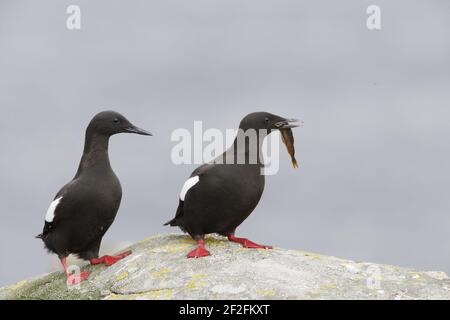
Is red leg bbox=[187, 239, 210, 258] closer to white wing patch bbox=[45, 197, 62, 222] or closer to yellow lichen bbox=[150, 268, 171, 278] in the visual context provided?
yellow lichen bbox=[150, 268, 171, 278]

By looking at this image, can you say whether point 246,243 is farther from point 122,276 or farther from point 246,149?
point 122,276

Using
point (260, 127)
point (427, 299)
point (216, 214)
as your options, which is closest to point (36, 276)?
point (216, 214)

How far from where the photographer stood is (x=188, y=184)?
35.6 feet

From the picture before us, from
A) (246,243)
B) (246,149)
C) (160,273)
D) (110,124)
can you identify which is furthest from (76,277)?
(246,149)

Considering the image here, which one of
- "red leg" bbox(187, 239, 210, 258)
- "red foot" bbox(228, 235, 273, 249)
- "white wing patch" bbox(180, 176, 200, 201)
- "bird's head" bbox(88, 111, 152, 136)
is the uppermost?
"bird's head" bbox(88, 111, 152, 136)

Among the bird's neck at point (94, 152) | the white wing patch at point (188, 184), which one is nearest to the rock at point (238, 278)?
the white wing patch at point (188, 184)

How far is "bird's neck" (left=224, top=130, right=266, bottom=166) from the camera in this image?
1078 centimetres

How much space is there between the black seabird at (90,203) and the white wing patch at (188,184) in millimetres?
993

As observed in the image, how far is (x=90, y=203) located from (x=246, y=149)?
8.39 feet

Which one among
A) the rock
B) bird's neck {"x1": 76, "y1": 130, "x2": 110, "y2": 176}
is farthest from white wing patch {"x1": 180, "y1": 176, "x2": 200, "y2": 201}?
bird's neck {"x1": 76, "y1": 130, "x2": 110, "y2": 176}

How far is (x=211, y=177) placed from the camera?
1057cm
